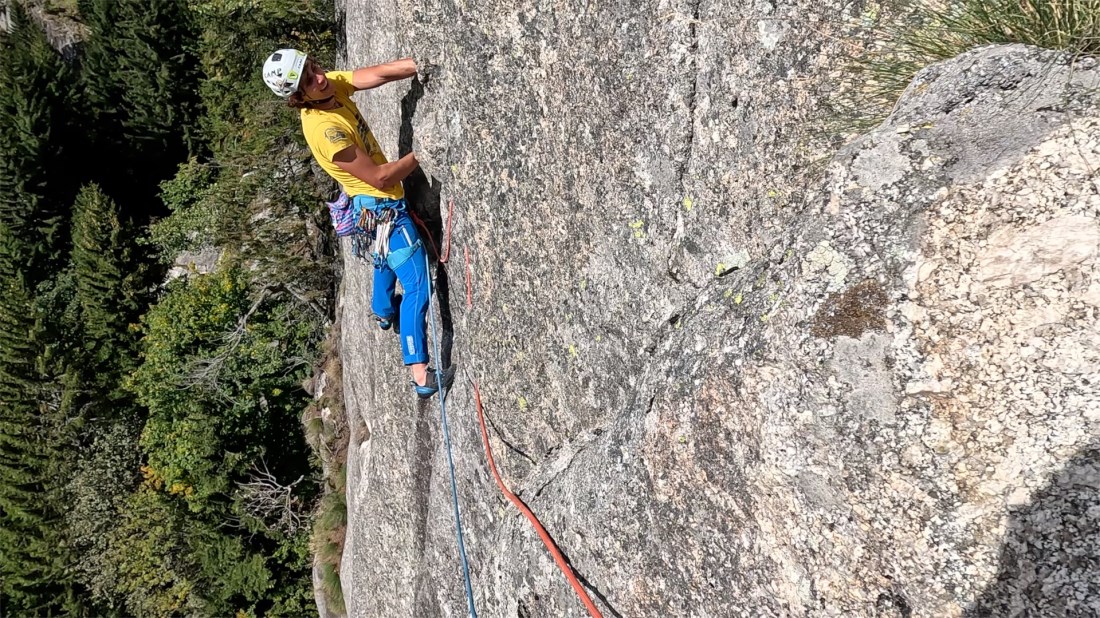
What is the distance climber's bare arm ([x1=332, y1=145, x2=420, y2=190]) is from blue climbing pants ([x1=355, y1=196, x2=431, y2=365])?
297 millimetres

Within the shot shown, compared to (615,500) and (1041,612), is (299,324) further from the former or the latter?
(1041,612)

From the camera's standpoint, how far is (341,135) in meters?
5.72

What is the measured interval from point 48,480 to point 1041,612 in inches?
1067

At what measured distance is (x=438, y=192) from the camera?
622cm

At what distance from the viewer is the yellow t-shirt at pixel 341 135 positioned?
573 centimetres

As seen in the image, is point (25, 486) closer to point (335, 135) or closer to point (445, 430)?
point (445, 430)

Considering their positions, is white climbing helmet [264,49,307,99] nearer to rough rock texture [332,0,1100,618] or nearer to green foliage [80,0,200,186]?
rough rock texture [332,0,1100,618]

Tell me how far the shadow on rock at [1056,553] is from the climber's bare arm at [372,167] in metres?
5.10

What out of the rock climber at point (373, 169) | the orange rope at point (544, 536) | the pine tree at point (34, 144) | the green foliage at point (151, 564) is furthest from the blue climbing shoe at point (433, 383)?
the pine tree at point (34, 144)

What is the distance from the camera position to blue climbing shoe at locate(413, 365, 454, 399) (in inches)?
259

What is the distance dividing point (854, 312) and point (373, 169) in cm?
442

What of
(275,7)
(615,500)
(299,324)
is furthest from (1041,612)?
(299,324)

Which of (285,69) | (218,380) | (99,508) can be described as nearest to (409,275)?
(285,69)

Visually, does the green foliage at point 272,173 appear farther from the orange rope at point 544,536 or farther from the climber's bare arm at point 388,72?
the orange rope at point 544,536
